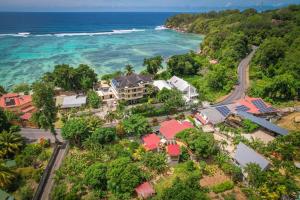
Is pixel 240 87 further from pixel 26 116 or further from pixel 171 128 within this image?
pixel 26 116

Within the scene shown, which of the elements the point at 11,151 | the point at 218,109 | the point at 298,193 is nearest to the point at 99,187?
the point at 11,151

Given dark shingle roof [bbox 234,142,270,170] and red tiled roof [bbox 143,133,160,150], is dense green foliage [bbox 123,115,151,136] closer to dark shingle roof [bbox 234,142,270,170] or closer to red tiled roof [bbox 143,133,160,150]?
red tiled roof [bbox 143,133,160,150]

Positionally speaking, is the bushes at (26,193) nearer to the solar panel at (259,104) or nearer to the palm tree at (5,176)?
the palm tree at (5,176)

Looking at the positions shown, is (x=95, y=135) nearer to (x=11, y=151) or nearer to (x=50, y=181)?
(x=50, y=181)

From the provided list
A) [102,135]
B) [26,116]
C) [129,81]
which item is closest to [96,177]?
[102,135]

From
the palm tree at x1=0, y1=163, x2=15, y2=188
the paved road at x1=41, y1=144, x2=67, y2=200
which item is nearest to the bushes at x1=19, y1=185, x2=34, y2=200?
the paved road at x1=41, y1=144, x2=67, y2=200

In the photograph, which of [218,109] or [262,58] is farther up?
[262,58]
